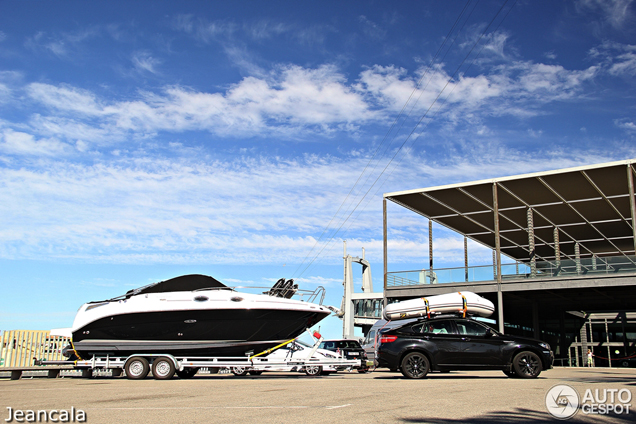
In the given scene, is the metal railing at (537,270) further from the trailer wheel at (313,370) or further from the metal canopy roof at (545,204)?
the trailer wheel at (313,370)

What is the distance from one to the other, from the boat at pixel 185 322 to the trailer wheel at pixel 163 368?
40 centimetres

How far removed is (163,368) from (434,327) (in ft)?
23.7

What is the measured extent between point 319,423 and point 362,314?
5124 centimetres

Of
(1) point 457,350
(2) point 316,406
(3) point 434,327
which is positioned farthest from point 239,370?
(2) point 316,406

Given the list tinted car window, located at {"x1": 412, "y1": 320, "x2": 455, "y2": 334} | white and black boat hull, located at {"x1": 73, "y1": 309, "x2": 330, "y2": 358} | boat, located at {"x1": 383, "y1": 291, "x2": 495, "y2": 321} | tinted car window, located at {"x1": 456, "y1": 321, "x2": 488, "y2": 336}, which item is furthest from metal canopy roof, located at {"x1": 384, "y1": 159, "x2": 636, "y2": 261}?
white and black boat hull, located at {"x1": 73, "y1": 309, "x2": 330, "y2": 358}

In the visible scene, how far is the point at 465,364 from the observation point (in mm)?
13023

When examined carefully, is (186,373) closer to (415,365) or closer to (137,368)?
(137,368)

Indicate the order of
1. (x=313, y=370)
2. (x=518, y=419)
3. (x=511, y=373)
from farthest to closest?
1. (x=313, y=370)
2. (x=511, y=373)
3. (x=518, y=419)

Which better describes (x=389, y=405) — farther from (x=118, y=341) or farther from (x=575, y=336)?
(x=575, y=336)

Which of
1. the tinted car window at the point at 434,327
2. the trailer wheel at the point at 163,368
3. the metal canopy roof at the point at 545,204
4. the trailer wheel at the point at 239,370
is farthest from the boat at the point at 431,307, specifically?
the metal canopy roof at the point at 545,204

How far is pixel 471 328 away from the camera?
13328 mm

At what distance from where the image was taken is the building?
2583 centimetres

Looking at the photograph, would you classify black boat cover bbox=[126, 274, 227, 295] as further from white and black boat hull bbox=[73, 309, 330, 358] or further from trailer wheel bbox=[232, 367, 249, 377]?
trailer wheel bbox=[232, 367, 249, 377]

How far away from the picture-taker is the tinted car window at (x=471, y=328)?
43.4 ft
